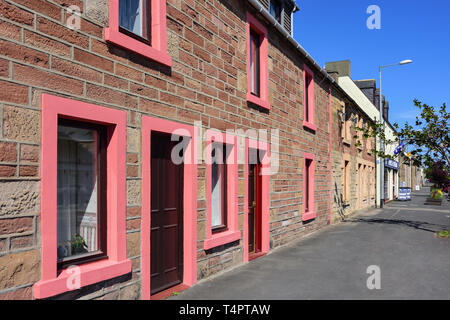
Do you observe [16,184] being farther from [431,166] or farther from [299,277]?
[431,166]

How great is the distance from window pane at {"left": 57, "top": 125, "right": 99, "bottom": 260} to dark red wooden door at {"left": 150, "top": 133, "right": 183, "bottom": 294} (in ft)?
3.46

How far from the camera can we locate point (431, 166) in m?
12.4

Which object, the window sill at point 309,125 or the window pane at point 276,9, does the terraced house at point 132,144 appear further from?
the window pane at point 276,9

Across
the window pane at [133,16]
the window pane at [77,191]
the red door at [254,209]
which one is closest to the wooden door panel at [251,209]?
the red door at [254,209]

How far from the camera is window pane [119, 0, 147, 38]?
16.5ft

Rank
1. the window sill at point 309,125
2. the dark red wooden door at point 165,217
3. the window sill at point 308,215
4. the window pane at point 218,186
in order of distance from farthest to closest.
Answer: the window sill at point 309,125, the window sill at point 308,215, the window pane at point 218,186, the dark red wooden door at point 165,217

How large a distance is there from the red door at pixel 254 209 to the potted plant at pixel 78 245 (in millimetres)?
4550

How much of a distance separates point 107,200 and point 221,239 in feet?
8.64

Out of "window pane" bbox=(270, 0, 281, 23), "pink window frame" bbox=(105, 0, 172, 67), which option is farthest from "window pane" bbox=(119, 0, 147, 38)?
"window pane" bbox=(270, 0, 281, 23)

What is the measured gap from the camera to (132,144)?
16.0 feet

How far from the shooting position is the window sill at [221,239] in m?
6.36

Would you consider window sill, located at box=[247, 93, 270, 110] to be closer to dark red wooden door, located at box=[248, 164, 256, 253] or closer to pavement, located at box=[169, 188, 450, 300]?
dark red wooden door, located at box=[248, 164, 256, 253]

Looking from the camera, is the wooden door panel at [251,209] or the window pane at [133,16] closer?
the window pane at [133,16]

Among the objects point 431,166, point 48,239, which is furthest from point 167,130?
point 431,166
